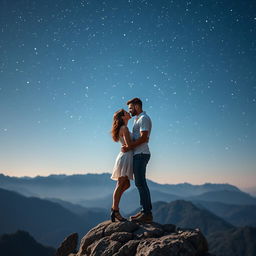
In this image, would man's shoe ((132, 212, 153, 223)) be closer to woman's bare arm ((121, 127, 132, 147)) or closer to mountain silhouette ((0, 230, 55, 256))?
woman's bare arm ((121, 127, 132, 147))

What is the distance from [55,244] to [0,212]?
47.0 m

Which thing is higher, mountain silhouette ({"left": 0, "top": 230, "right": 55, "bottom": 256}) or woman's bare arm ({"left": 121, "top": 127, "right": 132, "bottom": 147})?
woman's bare arm ({"left": 121, "top": 127, "right": 132, "bottom": 147})

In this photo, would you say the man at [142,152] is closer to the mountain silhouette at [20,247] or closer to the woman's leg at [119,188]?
the woman's leg at [119,188]

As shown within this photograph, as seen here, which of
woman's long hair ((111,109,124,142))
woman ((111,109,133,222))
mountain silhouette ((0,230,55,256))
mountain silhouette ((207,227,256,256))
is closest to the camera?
woman ((111,109,133,222))

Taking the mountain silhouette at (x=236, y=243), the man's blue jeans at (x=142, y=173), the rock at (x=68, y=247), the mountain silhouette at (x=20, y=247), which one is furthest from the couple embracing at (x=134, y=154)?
the mountain silhouette at (x=236, y=243)

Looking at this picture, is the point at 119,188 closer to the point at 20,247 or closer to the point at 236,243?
the point at 20,247

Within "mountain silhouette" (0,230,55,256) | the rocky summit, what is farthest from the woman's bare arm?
"mountain silhouette" (0,230,55,256)

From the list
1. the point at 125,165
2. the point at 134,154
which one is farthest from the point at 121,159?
the point at 134,154

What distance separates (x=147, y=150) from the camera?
696cm

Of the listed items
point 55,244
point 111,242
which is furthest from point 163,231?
point 55,244

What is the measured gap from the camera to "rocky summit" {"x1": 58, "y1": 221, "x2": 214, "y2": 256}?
555 cm

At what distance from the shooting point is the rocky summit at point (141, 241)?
5.55 m

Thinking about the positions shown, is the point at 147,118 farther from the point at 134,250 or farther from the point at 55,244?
the point at 55,244

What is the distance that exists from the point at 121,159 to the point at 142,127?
3.49 feet
